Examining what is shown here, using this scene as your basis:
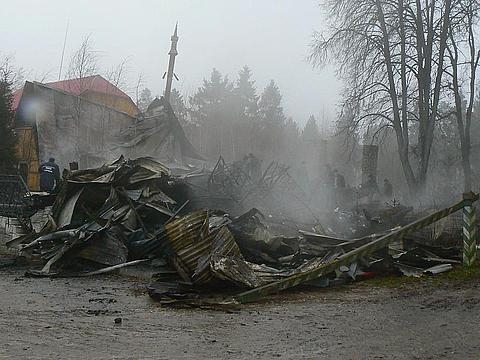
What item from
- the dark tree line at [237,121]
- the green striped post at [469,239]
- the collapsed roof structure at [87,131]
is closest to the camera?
the green striped post at [469,239]

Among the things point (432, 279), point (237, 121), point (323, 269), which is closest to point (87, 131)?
point (323, 269)

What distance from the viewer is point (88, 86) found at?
33.9 m

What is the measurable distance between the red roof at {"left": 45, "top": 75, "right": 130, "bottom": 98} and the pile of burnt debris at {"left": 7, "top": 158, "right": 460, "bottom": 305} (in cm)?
1858

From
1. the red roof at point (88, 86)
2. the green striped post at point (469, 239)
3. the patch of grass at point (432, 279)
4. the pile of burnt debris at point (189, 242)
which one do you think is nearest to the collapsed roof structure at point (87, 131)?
the red roof at point (88, 86)

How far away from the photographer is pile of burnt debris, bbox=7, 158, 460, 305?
28.1 ft

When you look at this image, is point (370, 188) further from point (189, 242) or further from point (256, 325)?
point (256, 325)

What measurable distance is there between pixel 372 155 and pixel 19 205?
57.3 ft

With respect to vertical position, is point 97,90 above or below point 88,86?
above

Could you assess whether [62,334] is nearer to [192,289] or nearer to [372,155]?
[192,289]

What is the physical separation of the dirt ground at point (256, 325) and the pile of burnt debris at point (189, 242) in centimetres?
60

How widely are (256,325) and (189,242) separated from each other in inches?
134

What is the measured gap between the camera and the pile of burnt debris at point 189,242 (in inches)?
337

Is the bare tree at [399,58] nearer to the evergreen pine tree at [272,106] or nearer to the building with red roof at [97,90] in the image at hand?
the building with red roof at [97,90]

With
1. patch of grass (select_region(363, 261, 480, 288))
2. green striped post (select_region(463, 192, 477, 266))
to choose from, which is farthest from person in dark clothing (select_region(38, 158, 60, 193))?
green striped post (select_region(463, 192, 477, 266))
